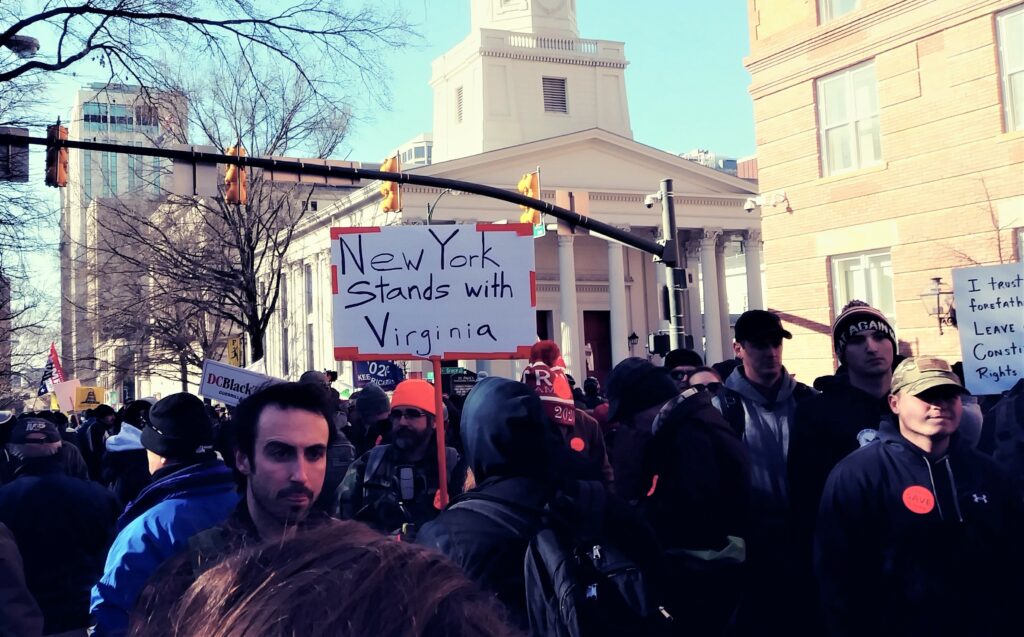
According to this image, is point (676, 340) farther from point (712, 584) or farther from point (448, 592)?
point (448, 592)

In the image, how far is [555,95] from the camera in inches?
2111

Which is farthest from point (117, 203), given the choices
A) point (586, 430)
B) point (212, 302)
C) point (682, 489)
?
point (682, 489)

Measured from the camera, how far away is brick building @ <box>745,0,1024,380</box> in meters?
15.4

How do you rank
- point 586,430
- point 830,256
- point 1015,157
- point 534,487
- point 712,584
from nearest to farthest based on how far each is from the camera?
point 534,487
point 712,584
point 586,430
point 1015,157
point 830,256

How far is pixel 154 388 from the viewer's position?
8338 cm

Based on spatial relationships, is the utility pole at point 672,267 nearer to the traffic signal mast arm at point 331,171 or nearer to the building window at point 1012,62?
the traffic signal mast arm at point 331,171

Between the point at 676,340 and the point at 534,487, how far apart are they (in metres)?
12.9

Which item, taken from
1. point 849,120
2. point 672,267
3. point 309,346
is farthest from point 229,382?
point 309,346

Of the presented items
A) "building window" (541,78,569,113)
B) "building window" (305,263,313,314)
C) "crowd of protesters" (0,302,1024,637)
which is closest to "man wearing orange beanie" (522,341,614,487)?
"crowd of protesters" (0,302,1024,637)

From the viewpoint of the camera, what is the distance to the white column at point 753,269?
4741cm

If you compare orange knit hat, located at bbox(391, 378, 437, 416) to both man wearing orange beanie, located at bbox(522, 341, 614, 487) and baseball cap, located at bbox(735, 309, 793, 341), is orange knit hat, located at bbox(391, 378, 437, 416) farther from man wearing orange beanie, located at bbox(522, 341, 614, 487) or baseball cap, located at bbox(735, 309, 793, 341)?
baseball cap, located at bbox(735, 309, 793, 341)

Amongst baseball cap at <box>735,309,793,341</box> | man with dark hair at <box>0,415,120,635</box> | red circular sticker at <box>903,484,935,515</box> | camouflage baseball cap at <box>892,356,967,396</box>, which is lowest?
man with dark hair at <box>0,415,120,635</box>

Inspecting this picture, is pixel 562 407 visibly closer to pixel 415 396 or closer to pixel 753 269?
pixel 415 396

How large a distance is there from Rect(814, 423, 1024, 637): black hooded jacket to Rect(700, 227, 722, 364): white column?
4550 centimetres
